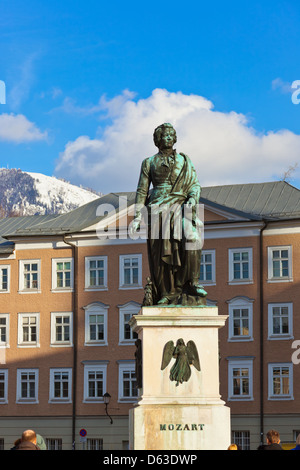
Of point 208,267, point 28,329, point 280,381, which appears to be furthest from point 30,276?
point 280,381

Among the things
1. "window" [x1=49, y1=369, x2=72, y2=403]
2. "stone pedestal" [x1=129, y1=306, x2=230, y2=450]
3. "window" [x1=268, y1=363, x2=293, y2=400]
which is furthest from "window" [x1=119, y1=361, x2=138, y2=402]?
"stone pedestal" [x1=129, y1=306, x2=230, y2=450]

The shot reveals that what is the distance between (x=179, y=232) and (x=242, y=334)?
3392 cm

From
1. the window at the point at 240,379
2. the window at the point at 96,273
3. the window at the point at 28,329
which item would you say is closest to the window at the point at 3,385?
the window at the point at 28,329

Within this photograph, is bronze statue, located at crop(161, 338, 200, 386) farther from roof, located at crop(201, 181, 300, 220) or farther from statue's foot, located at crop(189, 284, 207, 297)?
roof, located at crop(201, 181, 300, 220)

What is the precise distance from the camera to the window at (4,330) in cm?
5128

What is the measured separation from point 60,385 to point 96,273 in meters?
5.86

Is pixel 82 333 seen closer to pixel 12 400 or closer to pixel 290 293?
pixel 12 400

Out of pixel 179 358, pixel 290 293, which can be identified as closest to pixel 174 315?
pixel 179 358

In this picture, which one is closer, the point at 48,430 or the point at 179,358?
the point at 179,358

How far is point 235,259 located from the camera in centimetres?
4812

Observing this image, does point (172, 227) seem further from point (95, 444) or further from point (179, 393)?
point (95, 444)

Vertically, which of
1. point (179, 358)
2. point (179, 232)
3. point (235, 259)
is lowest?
point (179, 358)

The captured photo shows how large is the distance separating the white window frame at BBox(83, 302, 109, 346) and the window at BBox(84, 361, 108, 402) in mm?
1051

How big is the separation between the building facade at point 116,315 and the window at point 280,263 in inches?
2.1
